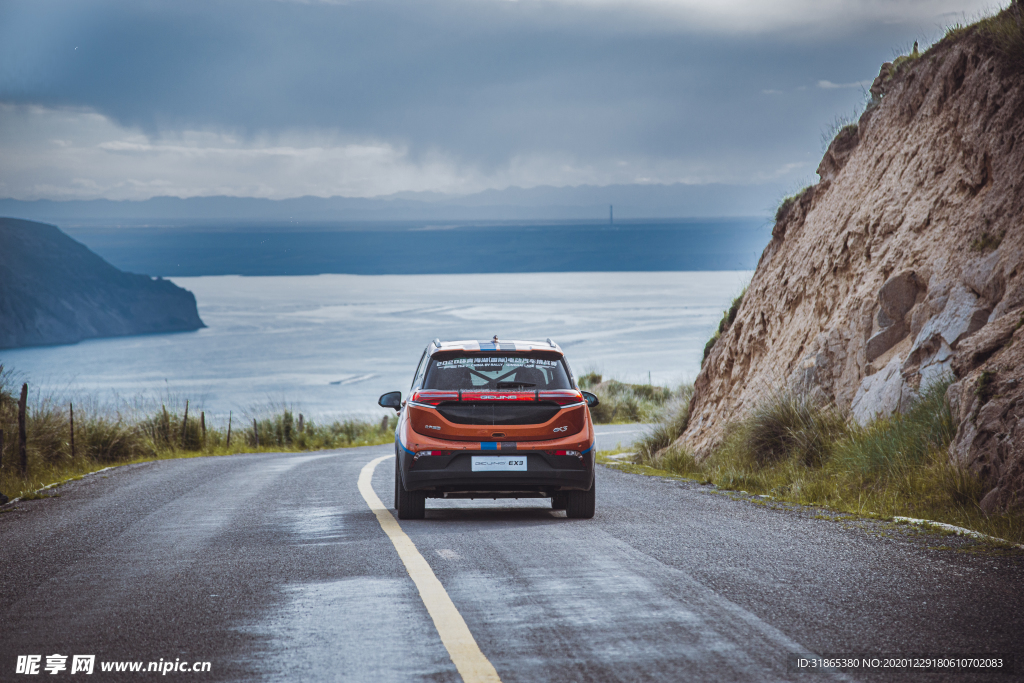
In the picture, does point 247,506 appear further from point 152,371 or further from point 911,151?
point 152,371

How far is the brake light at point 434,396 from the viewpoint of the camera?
30.8 feet

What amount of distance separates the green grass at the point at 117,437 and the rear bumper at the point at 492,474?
6.79 meters

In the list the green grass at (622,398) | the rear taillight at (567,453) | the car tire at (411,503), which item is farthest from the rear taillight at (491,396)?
the green grass at (622,398)

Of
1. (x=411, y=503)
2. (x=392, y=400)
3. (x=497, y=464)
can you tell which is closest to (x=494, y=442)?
(x=497, y=464)

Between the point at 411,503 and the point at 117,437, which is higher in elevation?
the point at 411,503

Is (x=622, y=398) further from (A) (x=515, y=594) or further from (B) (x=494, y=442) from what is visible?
(A) (x=515, y=594)

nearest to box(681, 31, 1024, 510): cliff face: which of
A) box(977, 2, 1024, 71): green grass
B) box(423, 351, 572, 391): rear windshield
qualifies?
box(977, 2, 1024, 71): green grass

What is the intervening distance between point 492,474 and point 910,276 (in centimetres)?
793

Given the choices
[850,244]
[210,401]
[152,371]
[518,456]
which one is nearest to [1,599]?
[518,456]

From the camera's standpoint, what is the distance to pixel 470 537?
8344 millimetres

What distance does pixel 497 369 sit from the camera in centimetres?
988

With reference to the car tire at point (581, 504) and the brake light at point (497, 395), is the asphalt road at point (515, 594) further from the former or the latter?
the brake light at point (497, 395)

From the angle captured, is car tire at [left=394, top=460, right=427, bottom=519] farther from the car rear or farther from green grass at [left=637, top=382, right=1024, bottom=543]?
green grass at [left=637, top=382, right=1024, bottom=543]

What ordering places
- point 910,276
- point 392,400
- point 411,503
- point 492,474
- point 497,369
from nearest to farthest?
1. point 492,474
2. point 411,503
3. point 497,369
4. point 392,400
5. point 910,276
